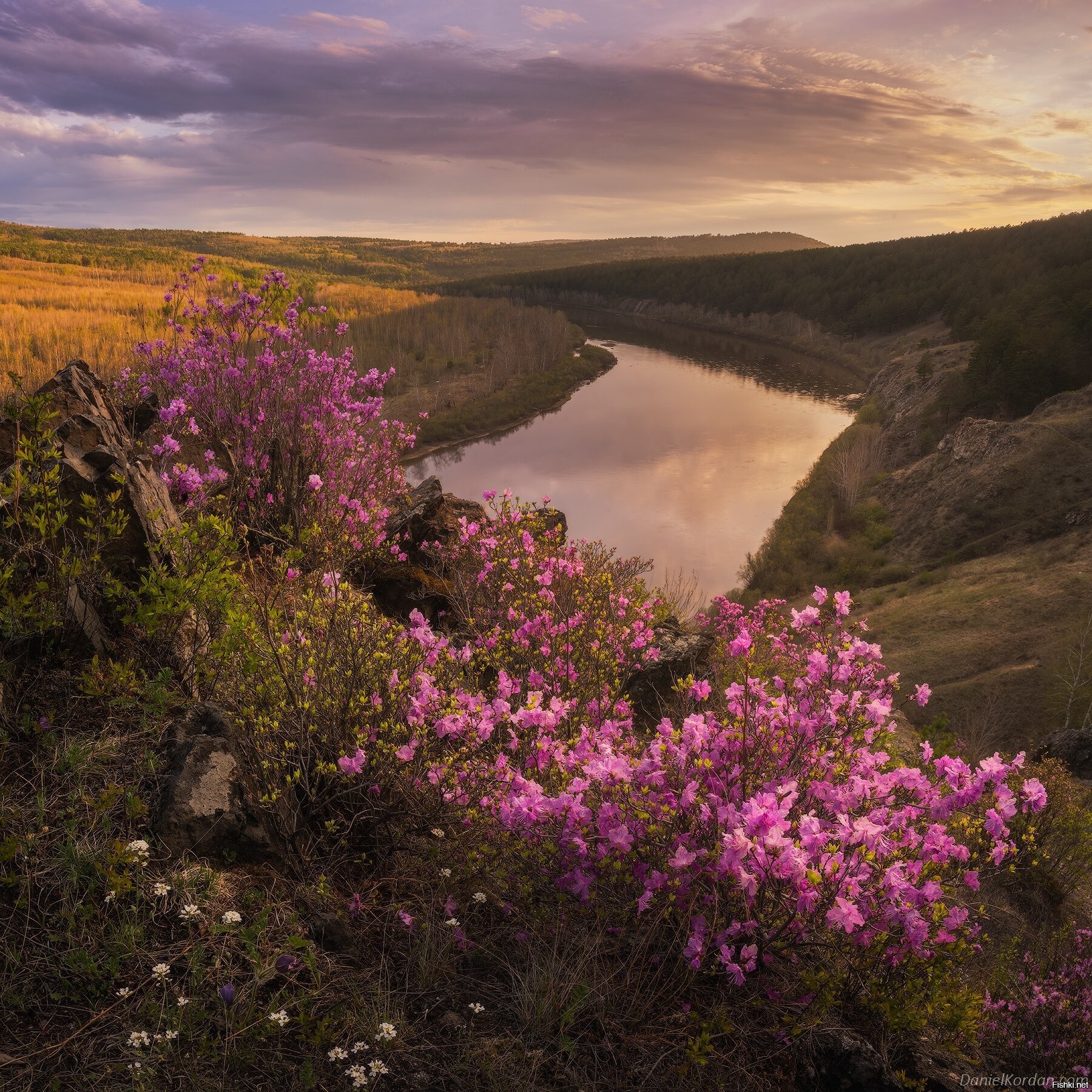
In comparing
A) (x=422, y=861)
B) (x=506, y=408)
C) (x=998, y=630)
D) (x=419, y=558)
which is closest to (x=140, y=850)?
(x=422, y=861)

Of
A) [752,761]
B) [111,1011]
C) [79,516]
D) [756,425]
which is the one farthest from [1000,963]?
[756,425]

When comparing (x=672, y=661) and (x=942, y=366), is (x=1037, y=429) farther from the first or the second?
(x=672, y=661)

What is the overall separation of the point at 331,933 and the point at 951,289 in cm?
8185

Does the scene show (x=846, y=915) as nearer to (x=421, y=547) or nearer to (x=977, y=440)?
(x=421, y=547)

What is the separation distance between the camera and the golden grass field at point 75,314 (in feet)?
85.4

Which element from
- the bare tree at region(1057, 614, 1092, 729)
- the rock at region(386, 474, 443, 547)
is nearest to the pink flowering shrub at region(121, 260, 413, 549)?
the rock at region(386, 474, 443, 547)

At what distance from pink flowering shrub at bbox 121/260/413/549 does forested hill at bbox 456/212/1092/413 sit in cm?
3636

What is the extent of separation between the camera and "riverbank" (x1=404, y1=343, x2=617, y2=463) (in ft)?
123

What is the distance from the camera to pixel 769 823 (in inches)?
107

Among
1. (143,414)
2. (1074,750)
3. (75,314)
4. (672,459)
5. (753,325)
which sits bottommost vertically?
(1074,750)

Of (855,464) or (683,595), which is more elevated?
(855,464)

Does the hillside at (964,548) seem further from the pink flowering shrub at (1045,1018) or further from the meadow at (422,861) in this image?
the meadow at (422,861)

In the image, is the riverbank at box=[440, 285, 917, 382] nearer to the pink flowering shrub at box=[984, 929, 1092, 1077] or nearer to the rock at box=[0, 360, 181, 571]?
the pink flowering shrub at box=[984, 929, 1092, 1077]

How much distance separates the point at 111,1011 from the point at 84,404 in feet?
17.1
